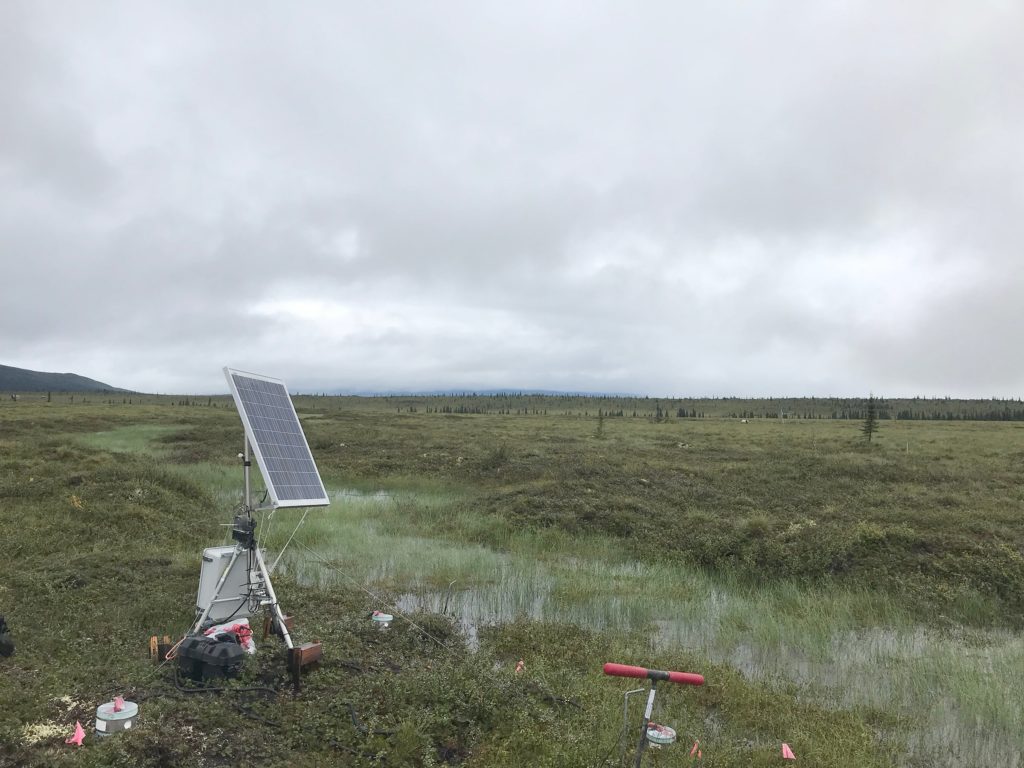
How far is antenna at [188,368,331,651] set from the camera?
29.2 ft

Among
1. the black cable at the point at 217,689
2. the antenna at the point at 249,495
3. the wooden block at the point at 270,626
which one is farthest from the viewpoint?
the wooden block at the point at 270,626

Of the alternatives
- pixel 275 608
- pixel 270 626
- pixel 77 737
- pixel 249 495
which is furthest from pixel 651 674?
pixel 270 626

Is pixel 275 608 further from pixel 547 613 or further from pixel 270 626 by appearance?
pixel 547 613

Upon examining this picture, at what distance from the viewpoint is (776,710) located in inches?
348

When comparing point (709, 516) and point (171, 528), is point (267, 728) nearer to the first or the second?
point (171, 528)

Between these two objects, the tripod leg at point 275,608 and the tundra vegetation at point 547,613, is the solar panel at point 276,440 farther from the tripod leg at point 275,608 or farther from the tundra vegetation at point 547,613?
the tundra vegetation at point 547,613

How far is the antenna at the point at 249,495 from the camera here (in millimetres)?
8891

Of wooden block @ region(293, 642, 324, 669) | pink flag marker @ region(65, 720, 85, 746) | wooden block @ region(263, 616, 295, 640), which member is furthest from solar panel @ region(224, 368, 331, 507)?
pink flag marker @ region(65, 720, 85, 746)

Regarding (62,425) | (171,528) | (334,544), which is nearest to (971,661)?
(334,544)

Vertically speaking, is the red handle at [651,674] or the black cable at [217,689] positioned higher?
the red handle at [651,674]

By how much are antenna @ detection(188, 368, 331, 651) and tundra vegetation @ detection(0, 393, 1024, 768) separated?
943mm

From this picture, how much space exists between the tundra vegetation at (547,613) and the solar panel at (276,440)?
247 centimetres

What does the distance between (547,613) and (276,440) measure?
6944mm

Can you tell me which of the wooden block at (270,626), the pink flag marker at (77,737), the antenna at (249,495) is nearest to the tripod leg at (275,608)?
the antenna at (249,495)
